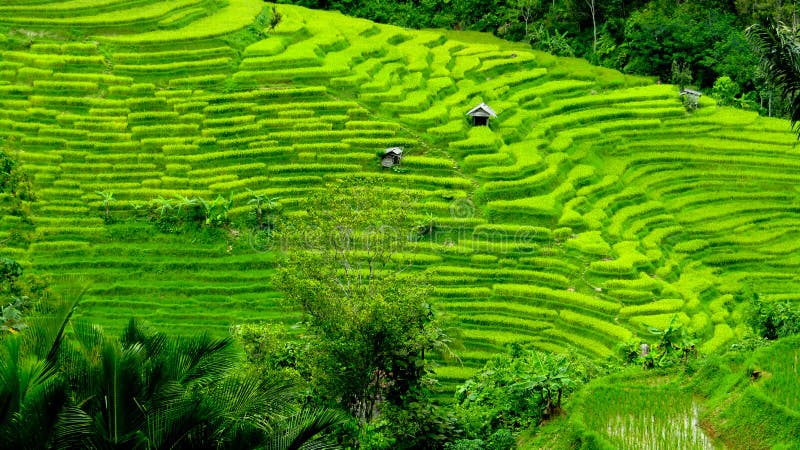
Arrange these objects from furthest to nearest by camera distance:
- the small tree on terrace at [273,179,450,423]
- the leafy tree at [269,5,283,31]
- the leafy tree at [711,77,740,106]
A: 1. the leafy tree at [269,5,283,31]
2. the leafy tree at [711,77,740,106]
3. the small tree on terrace at [273,179,450,423]

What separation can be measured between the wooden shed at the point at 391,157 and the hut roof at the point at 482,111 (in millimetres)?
3024

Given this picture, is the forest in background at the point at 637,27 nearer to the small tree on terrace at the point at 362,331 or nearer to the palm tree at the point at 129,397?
the small tree on terrace at the point at 362,331

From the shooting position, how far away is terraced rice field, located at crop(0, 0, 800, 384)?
2012 centimetres

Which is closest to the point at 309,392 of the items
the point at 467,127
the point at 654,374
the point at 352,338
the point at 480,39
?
the point at 352,338

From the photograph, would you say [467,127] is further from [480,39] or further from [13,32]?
[13,32]

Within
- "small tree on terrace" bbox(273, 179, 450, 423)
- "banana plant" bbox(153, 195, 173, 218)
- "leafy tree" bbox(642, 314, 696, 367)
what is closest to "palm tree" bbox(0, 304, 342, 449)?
"small tree on terrace" bbox(273, 179, 450, 423)

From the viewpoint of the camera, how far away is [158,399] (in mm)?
7445

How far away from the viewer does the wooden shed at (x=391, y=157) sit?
23953mm

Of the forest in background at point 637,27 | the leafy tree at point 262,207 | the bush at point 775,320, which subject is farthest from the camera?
the forest in background at point 637,27

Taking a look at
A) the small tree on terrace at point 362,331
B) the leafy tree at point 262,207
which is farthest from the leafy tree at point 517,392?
the leafy tree at point 262,207

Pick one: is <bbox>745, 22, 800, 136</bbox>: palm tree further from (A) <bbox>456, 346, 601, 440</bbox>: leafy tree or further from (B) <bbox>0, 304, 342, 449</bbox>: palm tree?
(B) <bbox>0, 304, 342, 449</bbox>: palm tree

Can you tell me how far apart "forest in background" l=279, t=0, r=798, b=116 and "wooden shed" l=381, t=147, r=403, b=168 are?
497 inches

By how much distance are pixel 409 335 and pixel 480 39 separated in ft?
81.6

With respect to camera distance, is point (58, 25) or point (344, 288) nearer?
point (344, 288)
